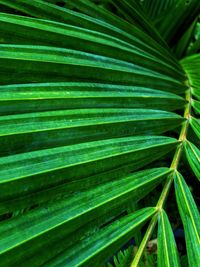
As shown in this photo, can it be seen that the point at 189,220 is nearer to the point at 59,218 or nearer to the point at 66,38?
the point at 59,218

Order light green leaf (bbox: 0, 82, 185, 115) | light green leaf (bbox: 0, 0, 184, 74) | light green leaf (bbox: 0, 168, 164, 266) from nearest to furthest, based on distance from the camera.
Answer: light green leaf (bbox: 0, 168, 164, 266)
light green leaf (bbox: 0, 82, 185, 115)
light green leaf (bbox: 0, 0, 184, 74)

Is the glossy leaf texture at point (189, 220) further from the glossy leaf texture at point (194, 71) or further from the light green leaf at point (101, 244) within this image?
the glossy leaf texture at point (194, 71)

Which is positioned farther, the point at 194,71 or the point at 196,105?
the point at 194,71

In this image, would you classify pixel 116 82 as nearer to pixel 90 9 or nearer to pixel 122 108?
pixel 122 108

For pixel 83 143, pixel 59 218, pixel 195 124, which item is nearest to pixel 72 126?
pixel 83 143

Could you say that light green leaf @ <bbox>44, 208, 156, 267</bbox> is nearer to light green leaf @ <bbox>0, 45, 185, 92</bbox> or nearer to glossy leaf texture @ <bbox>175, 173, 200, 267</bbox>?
glossy leaf texture @ <bbox>175, 173, 200, 267</bbox>

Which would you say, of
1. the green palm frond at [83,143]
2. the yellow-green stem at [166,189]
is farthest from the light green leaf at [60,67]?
the yellow-green stem at [166,189]

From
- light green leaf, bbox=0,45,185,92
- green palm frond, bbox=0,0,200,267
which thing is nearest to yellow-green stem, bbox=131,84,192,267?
green palm frond, bbox=0,0,200,267
